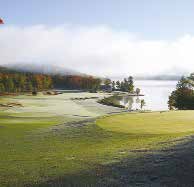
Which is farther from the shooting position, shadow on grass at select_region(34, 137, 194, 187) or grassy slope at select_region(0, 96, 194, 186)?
grassy slope at select_region(0, 96, 194, 186)

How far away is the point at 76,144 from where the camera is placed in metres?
28.6

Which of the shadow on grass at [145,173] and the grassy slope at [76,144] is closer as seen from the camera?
the shadow on grass at [145,173]

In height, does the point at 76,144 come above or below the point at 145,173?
below

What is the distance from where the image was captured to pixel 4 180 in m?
17.9

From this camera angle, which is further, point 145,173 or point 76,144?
point 76,144

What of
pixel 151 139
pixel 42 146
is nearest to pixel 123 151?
pixel 151 139

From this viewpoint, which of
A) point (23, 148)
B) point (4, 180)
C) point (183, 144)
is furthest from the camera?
point (23, 148)

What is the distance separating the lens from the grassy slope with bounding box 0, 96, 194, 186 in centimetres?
1956

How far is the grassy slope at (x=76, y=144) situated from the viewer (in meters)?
19.6

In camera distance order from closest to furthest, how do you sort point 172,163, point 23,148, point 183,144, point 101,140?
point 172,163
point 183,144
point 23,148
point 101,140

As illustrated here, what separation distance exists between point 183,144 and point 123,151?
3.41 m

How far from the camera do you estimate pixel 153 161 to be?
19844 millimetres

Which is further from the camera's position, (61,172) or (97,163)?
(97,163)

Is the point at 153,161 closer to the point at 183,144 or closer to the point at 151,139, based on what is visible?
the point at 183,144
